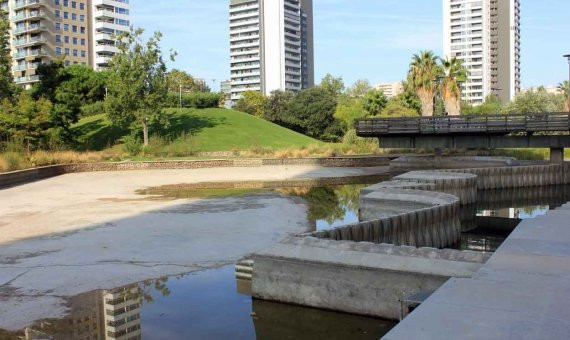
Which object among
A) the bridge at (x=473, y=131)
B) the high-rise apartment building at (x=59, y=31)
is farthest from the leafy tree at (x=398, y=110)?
the high-rise apartment building at (x=59, y=31)

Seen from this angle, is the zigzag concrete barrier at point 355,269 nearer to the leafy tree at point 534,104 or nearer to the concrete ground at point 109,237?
the concrete ground at point 109,237

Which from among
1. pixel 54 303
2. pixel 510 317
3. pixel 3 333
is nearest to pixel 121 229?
pixel 54 303

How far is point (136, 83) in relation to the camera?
58062mm

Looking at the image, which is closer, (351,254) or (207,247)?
(351,254)

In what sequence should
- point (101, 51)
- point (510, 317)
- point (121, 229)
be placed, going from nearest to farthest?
point (510, 317) < point (121, 229) < point (101, 51)

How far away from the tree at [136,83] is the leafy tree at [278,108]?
4344cm

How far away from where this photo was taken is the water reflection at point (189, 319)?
891 cm

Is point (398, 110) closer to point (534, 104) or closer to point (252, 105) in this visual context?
point (534, 104)

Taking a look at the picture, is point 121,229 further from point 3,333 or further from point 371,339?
point 371,339

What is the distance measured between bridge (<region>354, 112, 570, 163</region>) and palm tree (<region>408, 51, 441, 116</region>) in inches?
929

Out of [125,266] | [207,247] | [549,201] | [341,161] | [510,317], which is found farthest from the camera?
[341,161]

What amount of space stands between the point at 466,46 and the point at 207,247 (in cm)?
20077

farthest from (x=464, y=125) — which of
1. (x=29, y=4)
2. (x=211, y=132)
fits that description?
(x=29, y=4)

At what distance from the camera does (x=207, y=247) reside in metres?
15.2
